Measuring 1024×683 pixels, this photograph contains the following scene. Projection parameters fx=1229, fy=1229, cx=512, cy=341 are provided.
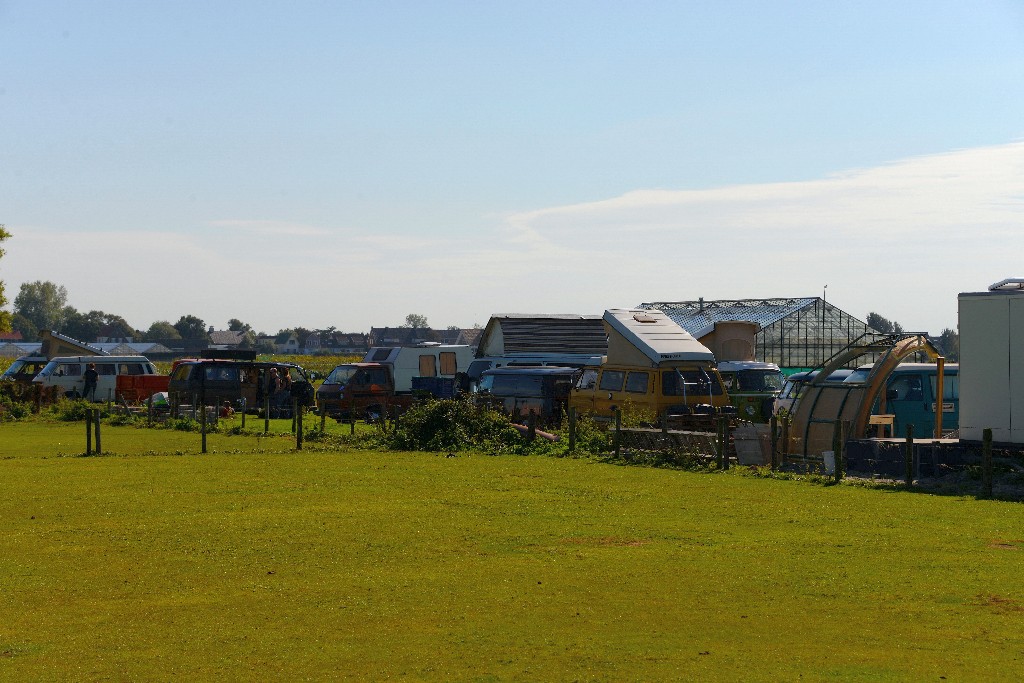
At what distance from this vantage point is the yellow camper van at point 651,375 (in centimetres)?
2725

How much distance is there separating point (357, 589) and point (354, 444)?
16.9 meters

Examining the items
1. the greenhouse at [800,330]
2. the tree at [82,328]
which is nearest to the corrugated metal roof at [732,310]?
the greenhouse at [800,330]

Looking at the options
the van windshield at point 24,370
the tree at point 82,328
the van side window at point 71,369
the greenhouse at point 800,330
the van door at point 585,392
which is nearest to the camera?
the van door at point 585,392

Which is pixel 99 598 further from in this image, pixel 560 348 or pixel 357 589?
pixel 560 348

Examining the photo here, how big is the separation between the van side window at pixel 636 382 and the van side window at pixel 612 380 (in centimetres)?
22

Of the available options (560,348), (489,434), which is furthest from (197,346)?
(489,434)

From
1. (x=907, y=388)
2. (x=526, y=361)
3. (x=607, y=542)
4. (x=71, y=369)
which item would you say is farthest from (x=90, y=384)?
(x=607, y=542)

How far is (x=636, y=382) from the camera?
2778 cm

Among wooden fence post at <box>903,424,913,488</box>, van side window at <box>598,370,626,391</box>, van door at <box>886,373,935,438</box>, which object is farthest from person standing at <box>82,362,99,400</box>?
wooden fence post at <box>903,424,913,488</box>

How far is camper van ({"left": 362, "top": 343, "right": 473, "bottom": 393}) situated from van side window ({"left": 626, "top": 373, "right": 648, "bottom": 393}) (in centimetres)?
1579

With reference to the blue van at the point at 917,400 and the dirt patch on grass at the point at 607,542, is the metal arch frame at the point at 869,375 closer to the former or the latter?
the blue van at the point at 917,400

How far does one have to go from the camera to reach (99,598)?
36.2 feet

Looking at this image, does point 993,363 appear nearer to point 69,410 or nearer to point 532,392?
point 532,392

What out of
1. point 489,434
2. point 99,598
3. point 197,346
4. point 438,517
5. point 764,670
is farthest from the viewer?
point 197,346
